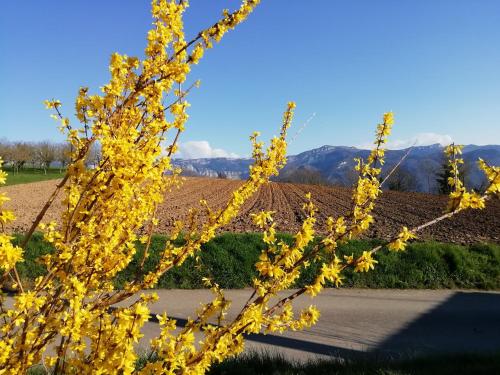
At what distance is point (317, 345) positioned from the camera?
21.9 ft

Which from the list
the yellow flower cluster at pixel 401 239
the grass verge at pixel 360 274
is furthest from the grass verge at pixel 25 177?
the yellow flower cluster at pixel 401 239

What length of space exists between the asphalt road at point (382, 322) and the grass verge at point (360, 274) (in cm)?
33

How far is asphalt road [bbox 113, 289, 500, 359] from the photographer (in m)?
6.68

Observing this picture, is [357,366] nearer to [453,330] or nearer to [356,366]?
[356,366]

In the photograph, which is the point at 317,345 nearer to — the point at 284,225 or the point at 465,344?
the point at 465,344

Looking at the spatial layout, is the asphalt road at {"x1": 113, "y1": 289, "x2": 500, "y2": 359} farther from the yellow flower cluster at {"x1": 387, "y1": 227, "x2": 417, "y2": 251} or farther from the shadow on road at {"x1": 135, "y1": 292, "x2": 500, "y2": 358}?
the yellow flower cluster at {"x1": 387, "y1": 227, "x2": 417, "y2": 251}

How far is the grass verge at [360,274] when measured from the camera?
944cm

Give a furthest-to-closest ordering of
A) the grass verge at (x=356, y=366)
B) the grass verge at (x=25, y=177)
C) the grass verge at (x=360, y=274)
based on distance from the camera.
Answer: the grass verge at (x=25, y=177) → the grass verge at (x=360, y=274) → the grass verge at (x=356, y=366)

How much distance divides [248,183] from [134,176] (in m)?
1.17

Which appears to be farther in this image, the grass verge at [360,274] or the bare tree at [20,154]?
the bare tree at [20,154]

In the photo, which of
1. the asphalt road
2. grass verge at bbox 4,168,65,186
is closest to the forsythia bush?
the asphalt road

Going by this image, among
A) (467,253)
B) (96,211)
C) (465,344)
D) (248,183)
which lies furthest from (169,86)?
(467,253)

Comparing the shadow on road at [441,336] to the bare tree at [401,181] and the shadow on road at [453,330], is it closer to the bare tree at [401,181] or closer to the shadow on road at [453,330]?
the shadow on road at [453,330]

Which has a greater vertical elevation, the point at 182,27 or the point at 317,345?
the point at 182,27
